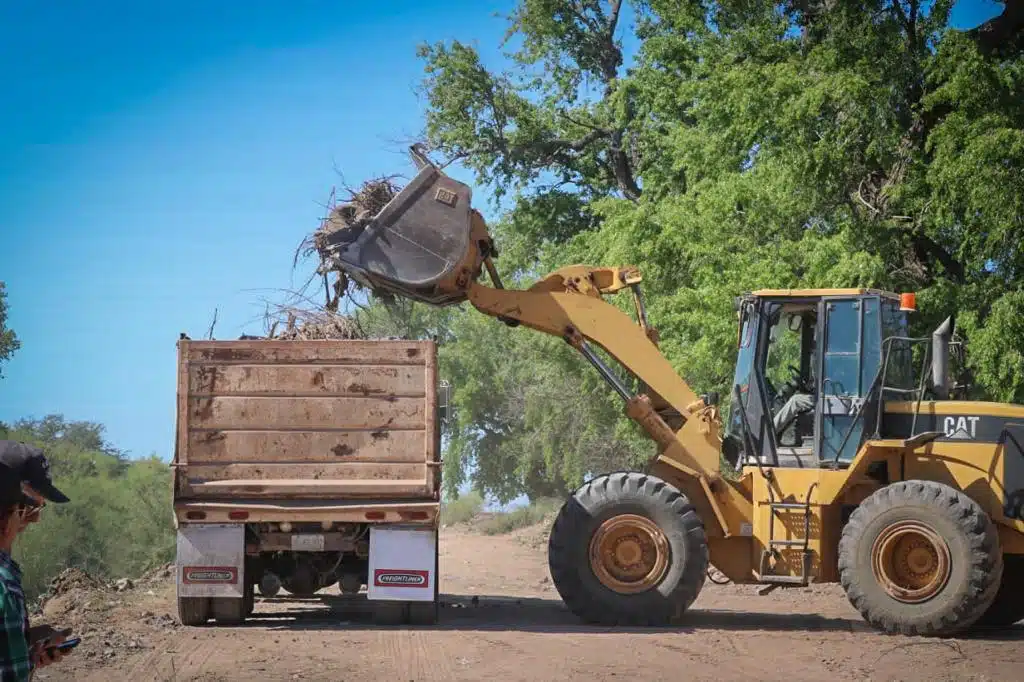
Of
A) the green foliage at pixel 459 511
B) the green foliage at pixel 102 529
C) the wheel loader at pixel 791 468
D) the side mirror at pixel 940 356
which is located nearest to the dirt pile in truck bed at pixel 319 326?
the wheel loader at pixel 791 468

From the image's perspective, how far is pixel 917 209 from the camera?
18219mm

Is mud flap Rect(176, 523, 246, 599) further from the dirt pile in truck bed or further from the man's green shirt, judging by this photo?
the man's green shirt

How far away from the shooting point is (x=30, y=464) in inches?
179

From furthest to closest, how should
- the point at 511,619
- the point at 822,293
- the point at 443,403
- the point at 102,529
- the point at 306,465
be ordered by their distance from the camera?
the point at 102,529 → the point at 511,619 → the point at 443,403 → the point at 822,293 → the point at 306,465

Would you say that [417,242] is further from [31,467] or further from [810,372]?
[31,467]

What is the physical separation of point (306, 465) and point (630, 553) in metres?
3.26

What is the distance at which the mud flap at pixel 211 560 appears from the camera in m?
12.6

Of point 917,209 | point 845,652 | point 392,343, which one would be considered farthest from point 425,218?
point 917,209

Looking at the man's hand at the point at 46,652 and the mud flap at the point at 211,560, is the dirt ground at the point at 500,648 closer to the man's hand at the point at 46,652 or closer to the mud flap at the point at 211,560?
the mud flap at the point at 211,560

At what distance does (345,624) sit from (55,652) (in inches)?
350

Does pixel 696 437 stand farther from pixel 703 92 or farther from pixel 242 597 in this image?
pixel 703 92

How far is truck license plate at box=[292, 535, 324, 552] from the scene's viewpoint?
1284 cm

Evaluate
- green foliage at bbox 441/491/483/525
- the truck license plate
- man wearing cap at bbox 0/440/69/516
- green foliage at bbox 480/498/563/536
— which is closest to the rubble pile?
the truck license plate

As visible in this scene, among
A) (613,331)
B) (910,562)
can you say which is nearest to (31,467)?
(910,562)
